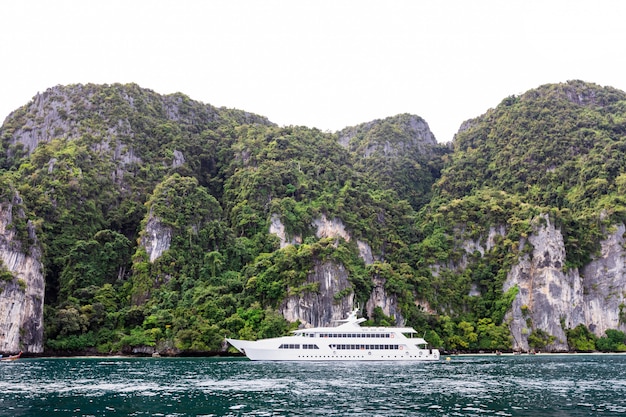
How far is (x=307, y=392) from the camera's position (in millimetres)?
39656

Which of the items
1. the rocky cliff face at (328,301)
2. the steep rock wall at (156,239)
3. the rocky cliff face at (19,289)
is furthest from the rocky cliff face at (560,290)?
the rocky cliff face at (19,289)

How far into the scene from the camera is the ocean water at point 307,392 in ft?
105

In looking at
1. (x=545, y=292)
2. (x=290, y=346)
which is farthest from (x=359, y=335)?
(x=545, y=292)

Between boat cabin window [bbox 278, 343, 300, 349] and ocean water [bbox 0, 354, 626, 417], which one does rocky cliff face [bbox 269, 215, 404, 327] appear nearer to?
boat cabin window [bbox 278, 343, 300, 349]

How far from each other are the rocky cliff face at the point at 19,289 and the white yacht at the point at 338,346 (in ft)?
102

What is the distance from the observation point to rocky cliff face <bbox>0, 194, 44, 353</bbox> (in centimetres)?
8156

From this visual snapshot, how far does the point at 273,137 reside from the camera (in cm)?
14012

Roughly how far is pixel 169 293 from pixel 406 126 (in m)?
105

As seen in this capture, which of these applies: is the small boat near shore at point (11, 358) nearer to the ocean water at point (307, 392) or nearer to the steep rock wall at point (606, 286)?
the ocean water at point (307, 392)

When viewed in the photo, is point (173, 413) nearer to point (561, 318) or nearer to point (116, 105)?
point (561, 318)

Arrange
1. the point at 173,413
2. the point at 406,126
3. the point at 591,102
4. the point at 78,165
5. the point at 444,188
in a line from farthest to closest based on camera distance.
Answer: the point at 406,126 → the point at 591,102 → the point at 444,188 → the point at 78,165 → the point at 173,413

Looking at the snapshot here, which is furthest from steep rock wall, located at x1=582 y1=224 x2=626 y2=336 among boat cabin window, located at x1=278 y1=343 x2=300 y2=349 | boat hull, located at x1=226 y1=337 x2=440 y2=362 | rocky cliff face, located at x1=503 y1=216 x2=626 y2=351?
boat cabin window, located at x1=278 y1=343 x2=300 y2=349

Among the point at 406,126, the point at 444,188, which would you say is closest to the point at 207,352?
the point at 444,188

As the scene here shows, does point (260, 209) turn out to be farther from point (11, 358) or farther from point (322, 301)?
point (11, 358)
